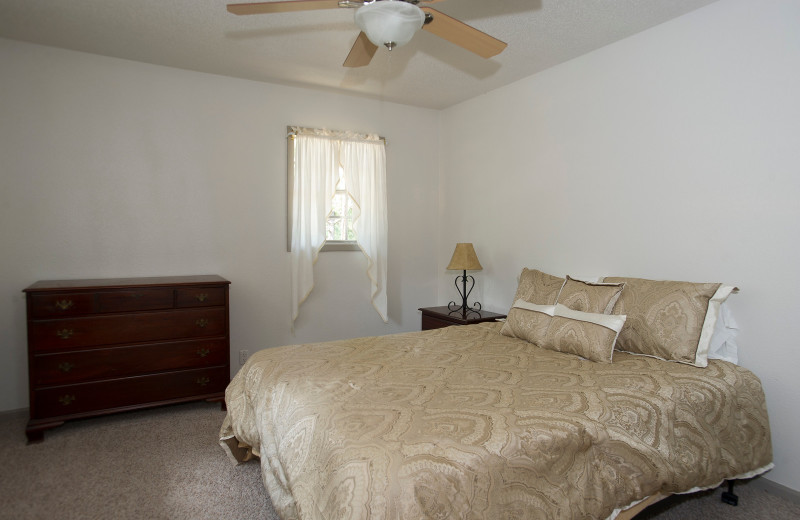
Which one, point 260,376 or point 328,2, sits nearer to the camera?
point 328,2

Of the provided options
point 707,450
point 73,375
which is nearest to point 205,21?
point 73,375

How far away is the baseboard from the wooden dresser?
3224 millimetres

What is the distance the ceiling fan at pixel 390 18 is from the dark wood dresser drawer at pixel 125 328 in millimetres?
2061

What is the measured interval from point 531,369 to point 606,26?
6.87 feet

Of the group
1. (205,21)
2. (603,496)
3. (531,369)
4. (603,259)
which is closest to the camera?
(603,496)

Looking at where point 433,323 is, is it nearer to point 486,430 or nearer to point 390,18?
point 486,430

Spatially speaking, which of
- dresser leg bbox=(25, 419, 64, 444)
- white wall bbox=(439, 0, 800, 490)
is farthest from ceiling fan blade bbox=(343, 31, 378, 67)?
dresser leg bbox=(25, 419, 64, 444)

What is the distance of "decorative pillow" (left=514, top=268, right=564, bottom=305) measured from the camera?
288cm

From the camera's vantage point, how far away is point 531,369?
2145mm

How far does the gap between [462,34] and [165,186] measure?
2.56 m

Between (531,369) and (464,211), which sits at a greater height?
(464,211)

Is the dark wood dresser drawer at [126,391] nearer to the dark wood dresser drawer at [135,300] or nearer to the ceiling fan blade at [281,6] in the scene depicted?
the dark wood dresser drawer at [135,300]

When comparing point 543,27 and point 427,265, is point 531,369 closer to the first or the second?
point 543,27

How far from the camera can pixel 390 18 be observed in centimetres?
172
